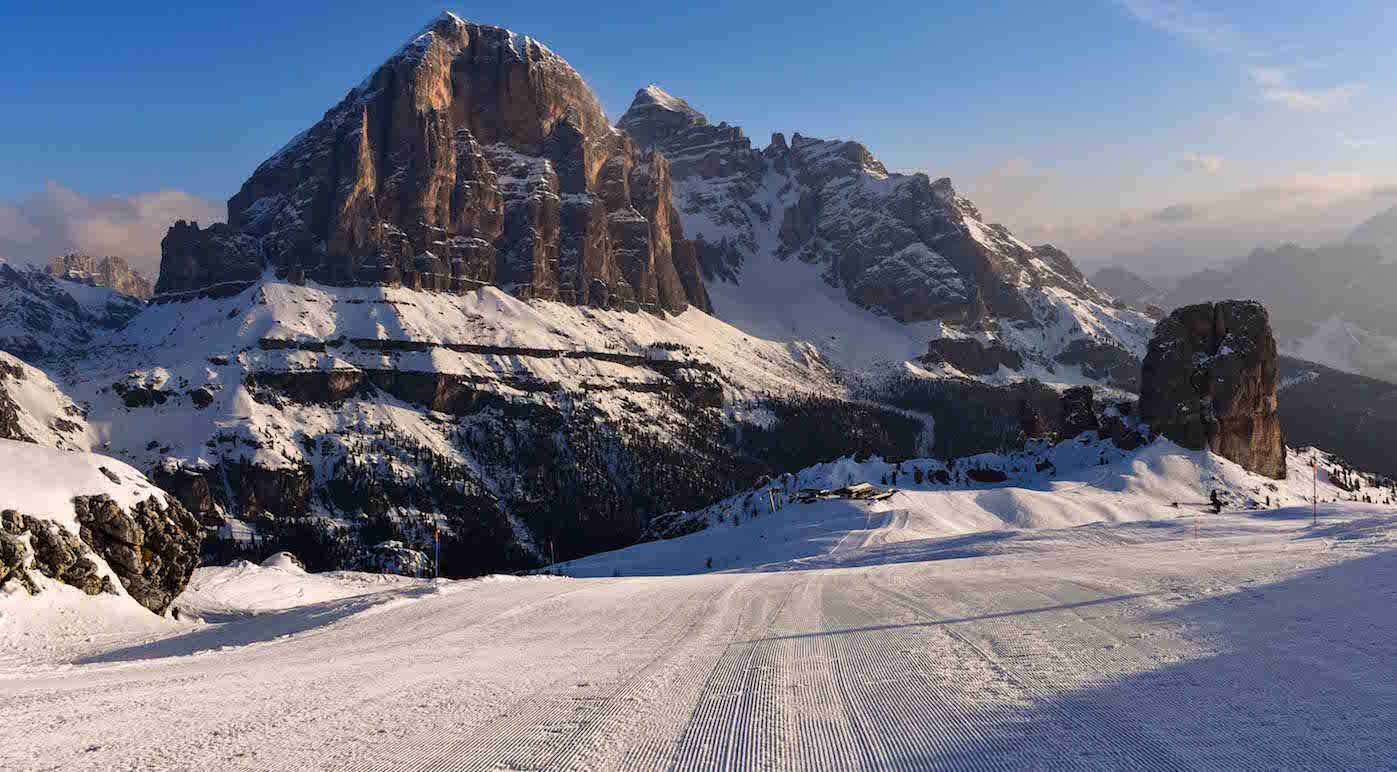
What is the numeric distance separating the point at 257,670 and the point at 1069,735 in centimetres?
1458

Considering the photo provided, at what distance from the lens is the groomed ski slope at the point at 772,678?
982 cm

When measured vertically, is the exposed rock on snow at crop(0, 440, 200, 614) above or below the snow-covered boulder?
above

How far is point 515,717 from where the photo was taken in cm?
1174

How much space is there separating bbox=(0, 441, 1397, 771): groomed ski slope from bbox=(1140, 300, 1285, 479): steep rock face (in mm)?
86192

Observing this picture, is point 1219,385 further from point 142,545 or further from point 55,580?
point 55,580

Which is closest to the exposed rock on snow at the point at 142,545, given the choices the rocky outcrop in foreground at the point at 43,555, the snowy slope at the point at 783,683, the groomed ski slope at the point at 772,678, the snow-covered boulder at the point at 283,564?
the rocky outcrop in foreground at the point at 43,555

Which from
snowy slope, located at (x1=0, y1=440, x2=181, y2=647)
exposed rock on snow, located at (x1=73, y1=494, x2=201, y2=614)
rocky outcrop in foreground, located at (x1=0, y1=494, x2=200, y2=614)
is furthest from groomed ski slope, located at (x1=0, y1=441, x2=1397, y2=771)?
exposed rock on snow, located at (x1=73, y1=494, x2=201, y2=614)

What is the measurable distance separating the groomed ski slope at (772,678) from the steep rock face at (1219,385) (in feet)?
283

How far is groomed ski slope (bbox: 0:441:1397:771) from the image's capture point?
387 inches

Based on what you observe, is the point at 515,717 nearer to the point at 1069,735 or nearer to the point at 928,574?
the point at 1069,735

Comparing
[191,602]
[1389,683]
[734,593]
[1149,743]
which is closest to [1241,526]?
[734,593]

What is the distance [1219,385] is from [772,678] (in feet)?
356

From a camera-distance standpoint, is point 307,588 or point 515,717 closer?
point 515,717

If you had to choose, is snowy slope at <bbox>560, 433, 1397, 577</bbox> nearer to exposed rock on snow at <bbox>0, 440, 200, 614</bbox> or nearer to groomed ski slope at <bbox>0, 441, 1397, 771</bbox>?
groomed ski slope at <bbox>0, 441, 1397, 771</bbox>
